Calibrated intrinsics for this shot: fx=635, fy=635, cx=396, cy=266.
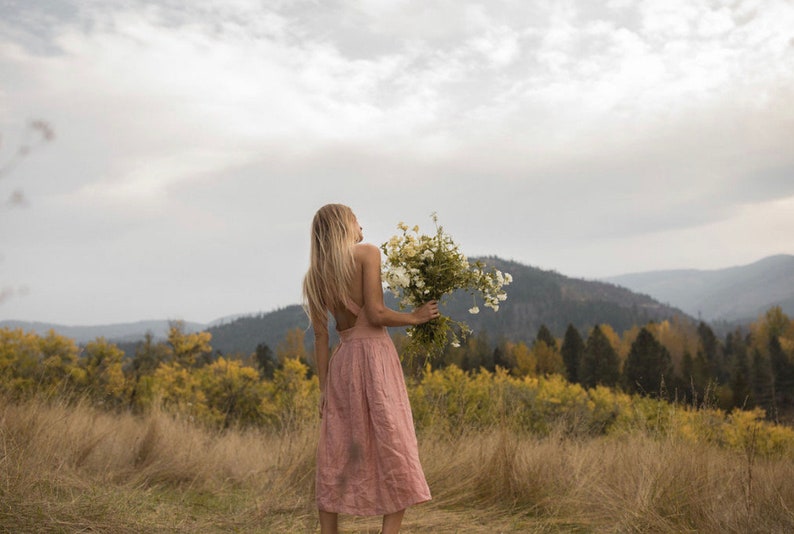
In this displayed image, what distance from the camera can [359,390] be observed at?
3109 millimetres

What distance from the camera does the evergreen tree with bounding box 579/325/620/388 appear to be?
187ft

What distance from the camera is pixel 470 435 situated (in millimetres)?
5805

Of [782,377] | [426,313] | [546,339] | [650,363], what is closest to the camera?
[426,313]

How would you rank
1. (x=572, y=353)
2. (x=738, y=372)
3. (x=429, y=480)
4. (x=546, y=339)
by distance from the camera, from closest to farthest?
(x=429, y=480) < (x=738, y=372) < (x=572, y=353) < (x=546, y=339)

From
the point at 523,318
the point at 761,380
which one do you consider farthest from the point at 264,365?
the point at 523,318

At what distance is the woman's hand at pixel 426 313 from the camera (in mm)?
3184

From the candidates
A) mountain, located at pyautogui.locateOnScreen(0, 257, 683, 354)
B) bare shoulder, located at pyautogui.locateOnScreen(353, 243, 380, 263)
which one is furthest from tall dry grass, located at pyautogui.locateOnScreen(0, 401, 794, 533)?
mountain, located at pyautogui.locateOnScreen(0, 257, 683, 354)

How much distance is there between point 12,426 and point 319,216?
3496 millimetres

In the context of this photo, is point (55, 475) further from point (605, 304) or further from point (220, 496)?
point (605, 304)

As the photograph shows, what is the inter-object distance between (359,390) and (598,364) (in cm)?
5967

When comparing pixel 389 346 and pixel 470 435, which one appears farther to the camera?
pixel 470 435

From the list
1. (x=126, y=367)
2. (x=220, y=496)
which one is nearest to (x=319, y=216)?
(x=220, y=496)

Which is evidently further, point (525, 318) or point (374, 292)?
point (525, 318)

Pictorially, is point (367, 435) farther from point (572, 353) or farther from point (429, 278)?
point (572, 353)
